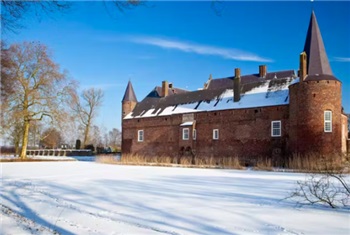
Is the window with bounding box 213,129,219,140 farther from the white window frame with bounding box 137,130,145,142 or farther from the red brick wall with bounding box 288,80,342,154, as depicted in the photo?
the white window frame with bounding box 137,130,145,142

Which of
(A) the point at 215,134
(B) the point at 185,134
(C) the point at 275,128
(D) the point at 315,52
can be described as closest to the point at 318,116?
(C) the point at 275,128

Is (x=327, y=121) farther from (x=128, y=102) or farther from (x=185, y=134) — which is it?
(x=128, y=102)

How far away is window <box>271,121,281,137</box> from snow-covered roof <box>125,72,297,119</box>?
150 cm

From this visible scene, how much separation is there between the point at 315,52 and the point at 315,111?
475cm

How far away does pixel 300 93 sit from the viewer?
75.5ft

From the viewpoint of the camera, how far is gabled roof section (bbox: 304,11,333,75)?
23406mm

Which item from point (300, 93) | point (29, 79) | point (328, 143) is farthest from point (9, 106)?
point (328, 143)

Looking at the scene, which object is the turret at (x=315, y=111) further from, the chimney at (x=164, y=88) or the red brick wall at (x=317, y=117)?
the chimney at (x=164, y=88)

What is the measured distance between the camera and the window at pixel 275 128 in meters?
25.0

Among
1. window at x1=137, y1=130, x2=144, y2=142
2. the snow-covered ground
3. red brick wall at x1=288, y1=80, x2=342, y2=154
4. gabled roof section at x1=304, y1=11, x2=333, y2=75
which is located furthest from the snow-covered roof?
the snow-covered ground

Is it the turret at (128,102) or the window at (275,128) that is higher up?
the turret at (128,102)

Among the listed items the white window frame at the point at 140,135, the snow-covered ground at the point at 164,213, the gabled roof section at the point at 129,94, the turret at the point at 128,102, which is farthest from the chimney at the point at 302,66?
the gabled roof section at the point at 129,94

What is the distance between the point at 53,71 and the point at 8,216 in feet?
87.7

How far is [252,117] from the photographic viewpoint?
26.6 metres
